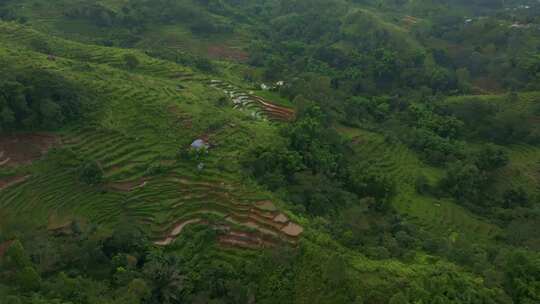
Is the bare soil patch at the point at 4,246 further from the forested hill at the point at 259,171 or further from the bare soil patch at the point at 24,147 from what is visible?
the bare soil patch at the point at 24,147

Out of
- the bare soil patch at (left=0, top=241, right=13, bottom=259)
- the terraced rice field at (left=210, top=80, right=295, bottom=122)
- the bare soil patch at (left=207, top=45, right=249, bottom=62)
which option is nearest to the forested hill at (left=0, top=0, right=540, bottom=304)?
the bare soil patch at (left=0, top=241, right=13, bottom=259)

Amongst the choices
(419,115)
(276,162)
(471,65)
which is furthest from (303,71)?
(276,162)

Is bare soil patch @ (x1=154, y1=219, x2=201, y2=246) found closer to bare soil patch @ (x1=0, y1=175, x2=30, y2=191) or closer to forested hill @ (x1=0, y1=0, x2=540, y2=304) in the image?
forested hill @ (x1=0, y1=0, x2=540, y2=304)

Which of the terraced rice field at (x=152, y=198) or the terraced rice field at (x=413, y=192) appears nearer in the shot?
the terraced rice field at (x=152, y=198)

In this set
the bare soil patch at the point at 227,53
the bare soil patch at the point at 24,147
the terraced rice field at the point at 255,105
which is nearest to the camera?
the bare soil patch at the point at 24,147

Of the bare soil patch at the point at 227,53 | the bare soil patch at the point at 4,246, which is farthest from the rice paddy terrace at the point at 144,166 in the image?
Result: the bare soil patch at the point at 227,53

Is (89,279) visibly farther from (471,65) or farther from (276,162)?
(471,65)
